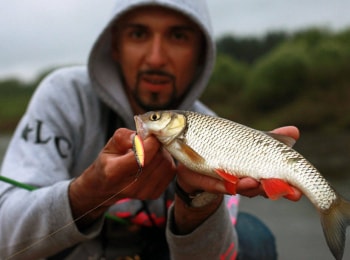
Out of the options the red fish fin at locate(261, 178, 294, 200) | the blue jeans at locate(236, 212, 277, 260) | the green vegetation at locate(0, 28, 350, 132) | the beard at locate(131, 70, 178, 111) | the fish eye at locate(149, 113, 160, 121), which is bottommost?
the green vegetation at locate(0, 28, 350, 132)

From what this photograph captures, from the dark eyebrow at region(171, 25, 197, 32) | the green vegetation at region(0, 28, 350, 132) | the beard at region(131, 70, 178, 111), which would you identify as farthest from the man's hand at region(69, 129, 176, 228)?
the green vegetation at region(0, 28, 350, 132)

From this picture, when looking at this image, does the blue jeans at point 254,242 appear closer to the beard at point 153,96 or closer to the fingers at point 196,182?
the beard at point 153,96

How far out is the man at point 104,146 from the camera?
2.10 m

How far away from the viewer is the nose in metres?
2.56

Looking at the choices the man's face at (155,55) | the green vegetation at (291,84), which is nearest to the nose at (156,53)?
the man's face at (155,55)

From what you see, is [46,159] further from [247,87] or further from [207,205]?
[247,87]

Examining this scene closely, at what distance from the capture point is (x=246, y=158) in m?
1.64

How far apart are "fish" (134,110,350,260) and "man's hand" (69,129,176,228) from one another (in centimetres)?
7

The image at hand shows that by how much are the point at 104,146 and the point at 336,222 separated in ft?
3.51

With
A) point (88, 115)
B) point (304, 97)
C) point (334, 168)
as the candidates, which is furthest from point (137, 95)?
point (304, 97)

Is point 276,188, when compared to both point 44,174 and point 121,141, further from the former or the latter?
point 44,174

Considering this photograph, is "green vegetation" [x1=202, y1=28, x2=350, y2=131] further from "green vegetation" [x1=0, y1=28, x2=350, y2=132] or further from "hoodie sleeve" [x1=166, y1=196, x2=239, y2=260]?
"hoodie sleeve" [x1=166, y1=196, x2=239, y2=260]

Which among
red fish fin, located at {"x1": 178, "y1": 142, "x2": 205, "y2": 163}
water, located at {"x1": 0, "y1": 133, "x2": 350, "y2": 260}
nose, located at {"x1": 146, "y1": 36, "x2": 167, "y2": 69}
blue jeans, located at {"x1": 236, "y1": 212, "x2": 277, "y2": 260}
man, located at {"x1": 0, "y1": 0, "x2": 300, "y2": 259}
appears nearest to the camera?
red fish fin, located at {"x1": 178, "y1": 142, "x2": 205, "y2": 163}

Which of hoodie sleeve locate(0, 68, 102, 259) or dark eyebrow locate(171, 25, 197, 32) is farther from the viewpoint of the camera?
dark eyebrow locate(171, 25, 197, 32)
